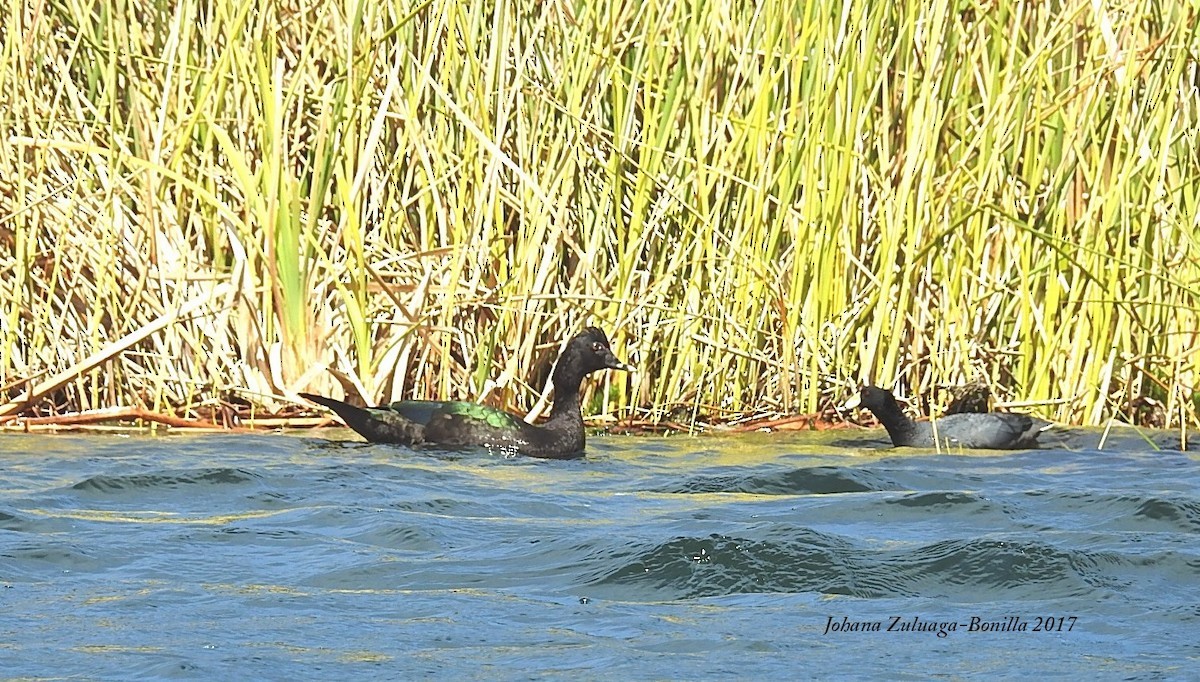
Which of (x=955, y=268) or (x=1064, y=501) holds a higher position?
(x=955, y=268)

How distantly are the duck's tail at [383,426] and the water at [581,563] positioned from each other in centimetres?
18

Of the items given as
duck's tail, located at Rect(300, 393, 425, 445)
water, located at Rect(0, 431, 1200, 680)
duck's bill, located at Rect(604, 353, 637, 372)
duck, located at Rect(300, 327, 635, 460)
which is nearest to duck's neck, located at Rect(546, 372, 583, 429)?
duck, located at Rect(300, 327, 635, 460)

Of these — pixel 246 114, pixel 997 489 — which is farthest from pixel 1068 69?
pixel 246 114

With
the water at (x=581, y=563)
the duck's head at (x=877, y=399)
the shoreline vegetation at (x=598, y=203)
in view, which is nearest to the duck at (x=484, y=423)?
the water at (x=581, y=563)

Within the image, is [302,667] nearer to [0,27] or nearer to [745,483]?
[745,483]

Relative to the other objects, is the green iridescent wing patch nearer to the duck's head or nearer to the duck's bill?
the duck's bill

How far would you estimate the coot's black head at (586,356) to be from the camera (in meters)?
6.84

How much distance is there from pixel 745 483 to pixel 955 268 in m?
1.54

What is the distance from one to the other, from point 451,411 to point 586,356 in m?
0.49

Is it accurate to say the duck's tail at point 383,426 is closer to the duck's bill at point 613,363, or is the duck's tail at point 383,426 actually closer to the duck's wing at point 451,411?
the duck's wing at point 451,411

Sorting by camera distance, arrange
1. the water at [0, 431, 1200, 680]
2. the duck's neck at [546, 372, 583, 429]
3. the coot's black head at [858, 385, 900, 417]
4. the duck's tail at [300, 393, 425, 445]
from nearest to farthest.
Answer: the water at [0, 431, 1200, 680], the duck's tail at [300, 393, 425, 445], the duck's neck at [546, 372, 583, 429], the coot's black head at [858, 385, 900, 417]

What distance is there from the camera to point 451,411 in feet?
22.3

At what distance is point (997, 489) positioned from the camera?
19.7ft

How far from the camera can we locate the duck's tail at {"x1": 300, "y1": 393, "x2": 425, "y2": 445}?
676 centimetres
